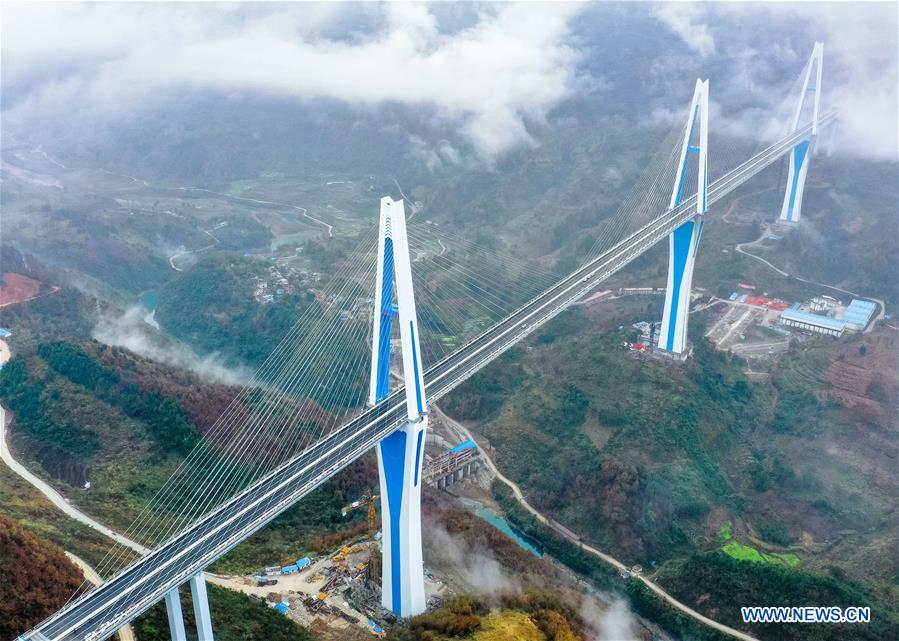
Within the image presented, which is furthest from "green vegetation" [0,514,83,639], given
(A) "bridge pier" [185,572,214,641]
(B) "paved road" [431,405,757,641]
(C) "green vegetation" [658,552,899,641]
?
(C) "green vegetation" [658,552,899,641]

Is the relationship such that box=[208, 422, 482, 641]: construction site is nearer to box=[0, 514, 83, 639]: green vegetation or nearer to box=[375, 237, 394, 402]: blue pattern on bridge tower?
box=[0, 514, 83, 639]: green vegetation

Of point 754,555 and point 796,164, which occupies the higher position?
point 796,164

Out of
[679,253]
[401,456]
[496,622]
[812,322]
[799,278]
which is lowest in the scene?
[496,622]

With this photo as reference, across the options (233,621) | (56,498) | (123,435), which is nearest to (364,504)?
(123,435)

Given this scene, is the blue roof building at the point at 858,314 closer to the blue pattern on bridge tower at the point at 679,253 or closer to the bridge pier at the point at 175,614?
the blue pattern on bridge tower at the point at 679,253

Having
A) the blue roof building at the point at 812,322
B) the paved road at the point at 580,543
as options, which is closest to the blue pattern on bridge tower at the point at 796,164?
the blue roof building at the point at 812,322

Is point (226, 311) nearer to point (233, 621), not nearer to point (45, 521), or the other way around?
point (45, 521)

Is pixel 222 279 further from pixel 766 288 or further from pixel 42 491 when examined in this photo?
pixel 766 288
